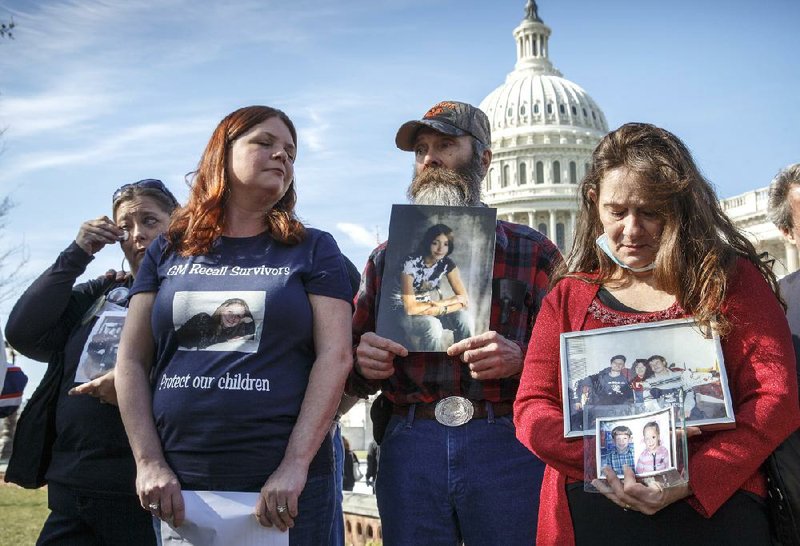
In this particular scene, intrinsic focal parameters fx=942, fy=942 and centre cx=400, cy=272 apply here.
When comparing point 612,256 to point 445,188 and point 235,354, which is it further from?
point 235,354

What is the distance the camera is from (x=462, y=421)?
278cm

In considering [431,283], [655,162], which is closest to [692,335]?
[655,162]

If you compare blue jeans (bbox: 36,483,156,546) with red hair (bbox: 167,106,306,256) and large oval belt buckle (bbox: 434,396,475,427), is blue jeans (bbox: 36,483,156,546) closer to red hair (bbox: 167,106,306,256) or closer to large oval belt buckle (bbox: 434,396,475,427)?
red hair (bbox: 167,106,306,256)

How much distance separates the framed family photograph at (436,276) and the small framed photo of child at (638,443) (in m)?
0.68

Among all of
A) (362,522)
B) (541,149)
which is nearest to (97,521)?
(362,522)

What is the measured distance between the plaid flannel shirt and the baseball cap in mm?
329

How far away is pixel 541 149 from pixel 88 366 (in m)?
79.8

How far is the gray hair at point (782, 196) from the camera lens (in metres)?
3.33

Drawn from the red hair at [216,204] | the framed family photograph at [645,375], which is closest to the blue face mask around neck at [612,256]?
the framed family photograph at [645,375]

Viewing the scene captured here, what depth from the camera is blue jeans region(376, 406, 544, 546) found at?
2707mm

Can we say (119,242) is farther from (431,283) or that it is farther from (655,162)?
(655,162)

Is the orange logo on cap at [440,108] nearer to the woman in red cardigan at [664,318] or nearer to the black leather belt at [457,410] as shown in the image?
the woman in red cardigan at [664,318]


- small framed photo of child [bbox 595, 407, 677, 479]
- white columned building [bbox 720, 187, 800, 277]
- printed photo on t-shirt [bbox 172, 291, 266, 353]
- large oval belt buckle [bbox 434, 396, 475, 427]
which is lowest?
small framed photo of child [bbox 595, 407, 677, 479]

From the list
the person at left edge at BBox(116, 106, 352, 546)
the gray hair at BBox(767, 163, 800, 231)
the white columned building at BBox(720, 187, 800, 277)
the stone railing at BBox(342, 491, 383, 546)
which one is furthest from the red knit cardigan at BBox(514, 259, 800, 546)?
the white columned building at BBox(720, 187, 800, 277)
